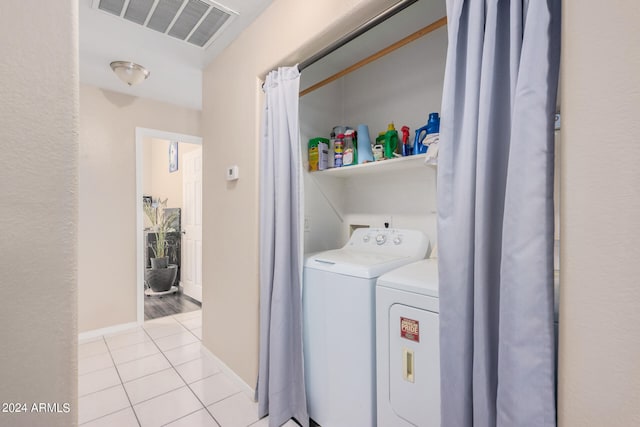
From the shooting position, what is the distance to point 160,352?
2576 millimetres

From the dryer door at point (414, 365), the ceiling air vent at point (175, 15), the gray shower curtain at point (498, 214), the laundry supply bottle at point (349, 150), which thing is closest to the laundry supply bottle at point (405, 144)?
the laundry supply bottle at point (349, 150)

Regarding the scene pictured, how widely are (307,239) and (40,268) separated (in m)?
1.63

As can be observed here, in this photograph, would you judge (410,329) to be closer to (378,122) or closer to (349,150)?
(349,150)

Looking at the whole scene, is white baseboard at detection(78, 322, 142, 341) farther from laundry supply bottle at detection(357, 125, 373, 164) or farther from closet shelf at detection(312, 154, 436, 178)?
laundry supply bottle at detection(357, 125, 373, 164)

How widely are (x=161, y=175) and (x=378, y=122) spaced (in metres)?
4.43

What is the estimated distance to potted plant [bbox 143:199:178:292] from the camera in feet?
13.4

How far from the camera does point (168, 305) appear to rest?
3846 mm

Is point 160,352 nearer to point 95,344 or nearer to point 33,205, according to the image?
point 95,344

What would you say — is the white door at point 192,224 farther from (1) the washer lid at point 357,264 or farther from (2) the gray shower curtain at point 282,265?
(1) the washer lid at point 357,264

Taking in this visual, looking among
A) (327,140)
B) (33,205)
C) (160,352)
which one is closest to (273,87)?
(327,140)

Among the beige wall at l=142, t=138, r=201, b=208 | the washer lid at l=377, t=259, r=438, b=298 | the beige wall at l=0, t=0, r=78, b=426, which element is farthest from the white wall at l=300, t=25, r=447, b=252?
the beige wall at l=142, t=138, r=201, b=208

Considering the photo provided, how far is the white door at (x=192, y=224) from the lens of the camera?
4.00 meters

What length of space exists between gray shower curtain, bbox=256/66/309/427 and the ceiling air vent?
60 cm

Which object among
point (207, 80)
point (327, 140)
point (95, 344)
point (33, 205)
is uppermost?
point (207, 80)
